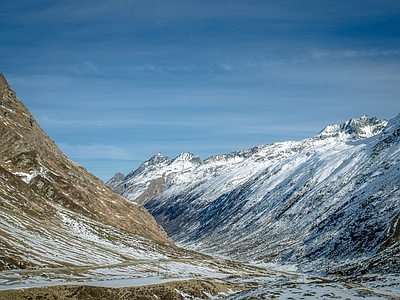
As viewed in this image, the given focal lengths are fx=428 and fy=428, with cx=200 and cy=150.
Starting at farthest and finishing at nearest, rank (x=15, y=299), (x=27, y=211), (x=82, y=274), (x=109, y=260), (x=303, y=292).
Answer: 1. (x=27, y=211)
2. (x=109, y=260)
3. (x=82, y=274)
4. (x=303, y=292)
5. (x=15, y=299)

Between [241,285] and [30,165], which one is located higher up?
[30,165]

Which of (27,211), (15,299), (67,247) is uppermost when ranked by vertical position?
(27,211)

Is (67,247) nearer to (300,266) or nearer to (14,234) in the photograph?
(14,234)

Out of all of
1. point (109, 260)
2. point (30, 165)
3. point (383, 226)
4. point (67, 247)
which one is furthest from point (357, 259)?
point (30, 165)

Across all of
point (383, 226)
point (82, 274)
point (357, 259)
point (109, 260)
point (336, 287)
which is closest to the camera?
point (336, 287)

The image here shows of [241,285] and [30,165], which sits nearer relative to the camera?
[241,285]

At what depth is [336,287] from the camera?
2191 inches

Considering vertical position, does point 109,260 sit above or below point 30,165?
below

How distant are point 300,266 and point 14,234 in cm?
12342

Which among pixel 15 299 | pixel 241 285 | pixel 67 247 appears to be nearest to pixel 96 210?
pixel 67 247

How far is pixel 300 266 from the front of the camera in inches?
7456

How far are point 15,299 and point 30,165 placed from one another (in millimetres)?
154661

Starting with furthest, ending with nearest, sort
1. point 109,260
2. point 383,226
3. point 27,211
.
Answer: point 383,226 → point 27,211 → point 109,260

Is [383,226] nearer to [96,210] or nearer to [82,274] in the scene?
[96,210]
